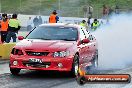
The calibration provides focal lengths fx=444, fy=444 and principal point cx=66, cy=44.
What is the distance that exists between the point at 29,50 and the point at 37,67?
1.49 feet

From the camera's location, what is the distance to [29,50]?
421 inches

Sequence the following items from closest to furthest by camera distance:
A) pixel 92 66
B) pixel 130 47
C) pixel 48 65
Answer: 1. pixel 48 65
2. pixel 92 66
3. pixel 130 47

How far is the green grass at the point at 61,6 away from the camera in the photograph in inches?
1842

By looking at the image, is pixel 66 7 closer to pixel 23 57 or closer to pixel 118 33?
pixel 118 33

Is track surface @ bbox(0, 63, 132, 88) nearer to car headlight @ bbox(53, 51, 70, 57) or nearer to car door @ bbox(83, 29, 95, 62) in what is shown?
car headlight @ bbox(53, 51, 70, 57)

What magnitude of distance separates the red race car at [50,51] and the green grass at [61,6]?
34.3m

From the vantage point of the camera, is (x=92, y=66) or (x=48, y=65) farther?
(x=92, y=66)

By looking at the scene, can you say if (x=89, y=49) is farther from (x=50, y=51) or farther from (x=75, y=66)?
(x=50, y=51)

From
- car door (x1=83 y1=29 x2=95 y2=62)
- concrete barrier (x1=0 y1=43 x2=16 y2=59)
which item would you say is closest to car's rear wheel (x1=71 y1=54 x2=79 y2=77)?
car door (x1=83 y1=29 x2=95 y2=62)

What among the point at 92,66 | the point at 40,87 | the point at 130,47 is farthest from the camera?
the point at 130,47

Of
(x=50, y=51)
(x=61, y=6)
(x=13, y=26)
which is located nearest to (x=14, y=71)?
(x=50, y=51)

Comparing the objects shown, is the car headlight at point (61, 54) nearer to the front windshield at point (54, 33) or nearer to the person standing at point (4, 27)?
the front windshield at point (54, 33)

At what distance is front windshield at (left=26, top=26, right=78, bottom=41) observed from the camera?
11.7 m

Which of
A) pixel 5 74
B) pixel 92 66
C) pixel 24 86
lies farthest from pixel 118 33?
pixel 24 86
